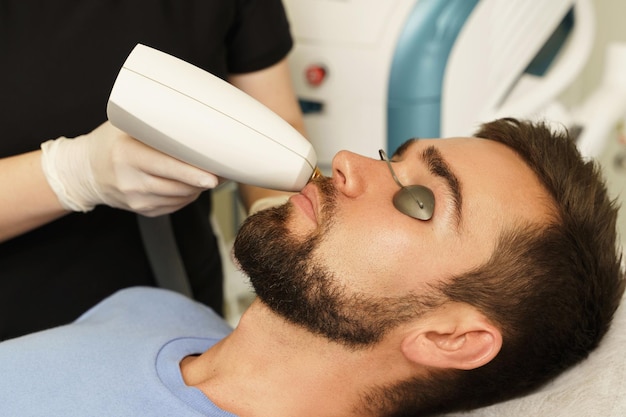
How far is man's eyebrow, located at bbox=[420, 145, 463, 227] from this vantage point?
0.97 metres

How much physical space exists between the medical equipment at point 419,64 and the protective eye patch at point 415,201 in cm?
56

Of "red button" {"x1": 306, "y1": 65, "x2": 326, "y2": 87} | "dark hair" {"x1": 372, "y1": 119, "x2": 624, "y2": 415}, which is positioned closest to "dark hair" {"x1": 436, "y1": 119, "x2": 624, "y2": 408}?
"dark hair" {"x1": 372, "y1": 119, "x2": 624, "y2": 415}

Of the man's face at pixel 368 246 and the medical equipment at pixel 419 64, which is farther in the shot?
the medical equipment at pixel 419 64

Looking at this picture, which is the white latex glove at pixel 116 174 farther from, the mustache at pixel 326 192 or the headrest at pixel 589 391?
the headrest at pixel 589 391

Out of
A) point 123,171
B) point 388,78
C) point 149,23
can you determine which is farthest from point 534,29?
point 123,171

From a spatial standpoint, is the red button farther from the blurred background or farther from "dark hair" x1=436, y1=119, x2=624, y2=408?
"dark hair" x1=436, y1=119, x2=624, y2=408

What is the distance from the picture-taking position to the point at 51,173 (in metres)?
1.04

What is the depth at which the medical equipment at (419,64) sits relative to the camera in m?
1.46

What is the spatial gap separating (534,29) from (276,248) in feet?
2.98

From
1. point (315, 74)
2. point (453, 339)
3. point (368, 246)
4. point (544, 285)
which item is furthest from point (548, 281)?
point (315, 74)

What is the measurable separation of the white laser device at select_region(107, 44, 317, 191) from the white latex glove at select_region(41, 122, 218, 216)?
0.04m

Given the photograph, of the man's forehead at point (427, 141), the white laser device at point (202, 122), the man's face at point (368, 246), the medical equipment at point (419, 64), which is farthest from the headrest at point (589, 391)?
the medical equipment at point (419, 64)

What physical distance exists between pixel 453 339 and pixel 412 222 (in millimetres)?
176

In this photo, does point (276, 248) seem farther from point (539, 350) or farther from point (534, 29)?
point (534, 29)
